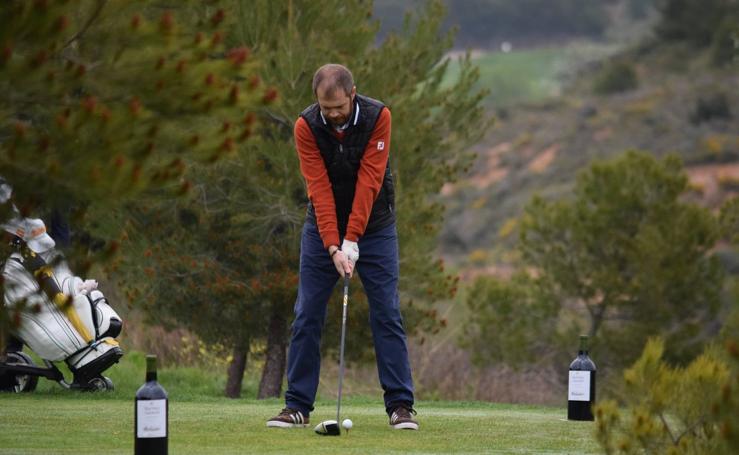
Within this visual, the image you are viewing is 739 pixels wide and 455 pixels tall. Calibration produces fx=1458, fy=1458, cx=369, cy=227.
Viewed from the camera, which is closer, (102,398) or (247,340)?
(102,398)

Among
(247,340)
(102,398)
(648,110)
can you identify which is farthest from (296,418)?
(648,110)

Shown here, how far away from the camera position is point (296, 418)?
26.0 ft

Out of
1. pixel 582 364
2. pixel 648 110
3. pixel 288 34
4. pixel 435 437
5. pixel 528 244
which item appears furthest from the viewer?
pixel 648 110

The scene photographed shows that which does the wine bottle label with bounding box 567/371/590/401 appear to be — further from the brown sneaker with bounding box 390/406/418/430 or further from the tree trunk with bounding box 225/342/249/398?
the tree trunk with bounding box 225/342/249/398

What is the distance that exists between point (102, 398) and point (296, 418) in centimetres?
275

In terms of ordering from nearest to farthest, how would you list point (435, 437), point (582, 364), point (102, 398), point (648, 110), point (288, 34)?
point (435, 437) < point (582, 364) < point (102, 398) < point (288, 34) < point (648, 110)

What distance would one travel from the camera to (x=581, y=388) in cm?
875

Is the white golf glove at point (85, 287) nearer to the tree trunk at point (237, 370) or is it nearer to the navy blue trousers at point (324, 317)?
the navy blue trousers at point (324, 317)

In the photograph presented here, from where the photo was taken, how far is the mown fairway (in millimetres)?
6848

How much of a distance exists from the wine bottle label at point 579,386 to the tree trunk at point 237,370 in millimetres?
6249

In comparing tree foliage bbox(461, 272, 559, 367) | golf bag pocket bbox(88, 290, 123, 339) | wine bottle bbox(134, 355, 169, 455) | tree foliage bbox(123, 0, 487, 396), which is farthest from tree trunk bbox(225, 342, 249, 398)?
wine bottle bbox(134, 355, 169, 455)

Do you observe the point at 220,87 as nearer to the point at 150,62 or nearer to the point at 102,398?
the point at 150,62

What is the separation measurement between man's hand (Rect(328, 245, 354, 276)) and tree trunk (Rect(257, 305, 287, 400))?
6407 millimetres

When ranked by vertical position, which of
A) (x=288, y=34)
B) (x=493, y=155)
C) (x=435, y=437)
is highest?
(x=493, y=155)
